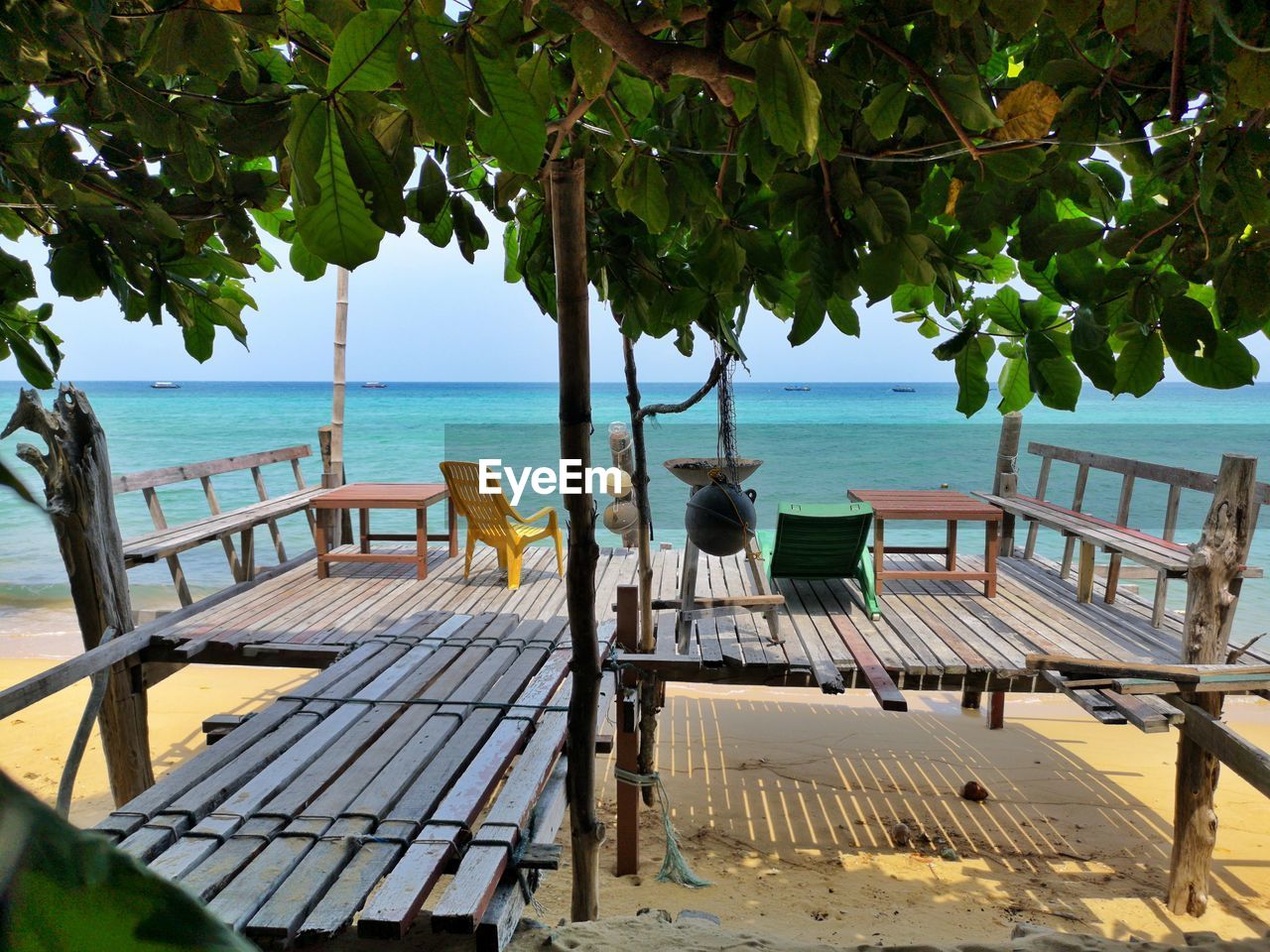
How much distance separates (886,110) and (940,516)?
17.7ft

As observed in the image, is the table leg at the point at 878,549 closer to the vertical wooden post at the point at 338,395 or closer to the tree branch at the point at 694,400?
the tree branch at the point at 694,400

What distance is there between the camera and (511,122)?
31.2 inches

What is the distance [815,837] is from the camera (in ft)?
19.3

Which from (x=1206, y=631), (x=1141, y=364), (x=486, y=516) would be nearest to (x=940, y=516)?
(x=1206, y=631)

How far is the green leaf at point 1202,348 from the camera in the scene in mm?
1146

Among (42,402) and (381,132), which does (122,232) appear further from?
(42,402)

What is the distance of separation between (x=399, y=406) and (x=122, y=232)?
62.4 meters

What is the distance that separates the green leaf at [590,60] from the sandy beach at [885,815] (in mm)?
2384

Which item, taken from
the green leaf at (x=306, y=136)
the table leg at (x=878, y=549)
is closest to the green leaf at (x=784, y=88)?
the green leaf at (x=306, y=136)

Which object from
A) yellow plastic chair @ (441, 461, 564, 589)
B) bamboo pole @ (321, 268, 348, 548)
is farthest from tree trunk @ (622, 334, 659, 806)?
bamboo pole @ (321, 268, 348, 548)

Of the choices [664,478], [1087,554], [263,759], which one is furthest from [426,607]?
[664,478]

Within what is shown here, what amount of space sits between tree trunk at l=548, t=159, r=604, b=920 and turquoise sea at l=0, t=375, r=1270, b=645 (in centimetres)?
183

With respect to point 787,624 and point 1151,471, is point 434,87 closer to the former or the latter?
point 787,624

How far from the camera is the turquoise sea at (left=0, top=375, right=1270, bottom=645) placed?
60.5 ft
